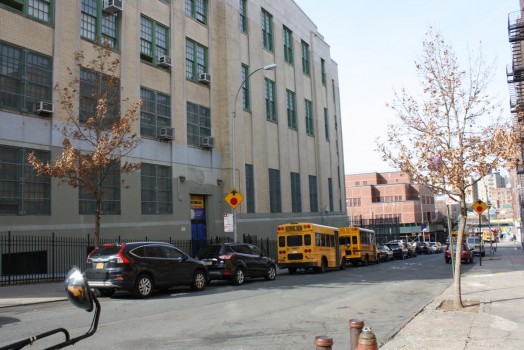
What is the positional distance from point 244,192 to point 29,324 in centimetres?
2300

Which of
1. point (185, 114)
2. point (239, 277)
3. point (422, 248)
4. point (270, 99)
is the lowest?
point (422, 248)

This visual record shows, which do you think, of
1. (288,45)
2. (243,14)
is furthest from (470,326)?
(288,45)

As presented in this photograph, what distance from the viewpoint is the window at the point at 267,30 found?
37506mm

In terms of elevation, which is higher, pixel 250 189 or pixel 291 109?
pixel 291 109

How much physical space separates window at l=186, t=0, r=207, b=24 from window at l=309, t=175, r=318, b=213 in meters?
17.3

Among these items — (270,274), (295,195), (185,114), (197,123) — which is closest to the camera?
(270,274)

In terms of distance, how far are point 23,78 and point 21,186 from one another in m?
4.30

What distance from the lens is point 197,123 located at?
96.8 ft

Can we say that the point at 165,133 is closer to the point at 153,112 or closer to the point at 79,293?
the point at 153,112

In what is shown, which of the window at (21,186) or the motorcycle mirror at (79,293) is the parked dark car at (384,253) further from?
the motorcycle mirror at (79,293)

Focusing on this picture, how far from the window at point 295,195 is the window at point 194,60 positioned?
1303 cm

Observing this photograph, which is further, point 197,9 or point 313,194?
point 313,194

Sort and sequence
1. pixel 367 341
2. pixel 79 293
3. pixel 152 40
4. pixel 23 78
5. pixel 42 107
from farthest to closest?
1. pixel 152 40
2. pixel 42 107
3. pixel 23 78
4. pixel 367 341
5. pixel 79 293

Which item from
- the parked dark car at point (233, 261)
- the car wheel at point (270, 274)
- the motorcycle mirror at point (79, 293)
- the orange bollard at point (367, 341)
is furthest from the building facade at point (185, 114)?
the motorcycle mirror at point (79, 293)
